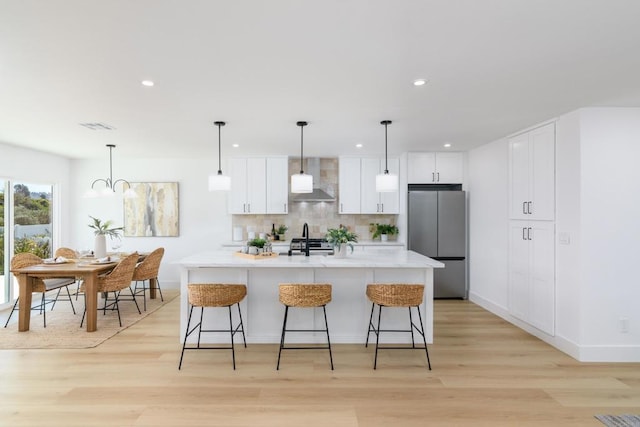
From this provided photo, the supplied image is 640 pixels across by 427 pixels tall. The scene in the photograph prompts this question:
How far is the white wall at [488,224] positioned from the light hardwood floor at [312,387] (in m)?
1.27

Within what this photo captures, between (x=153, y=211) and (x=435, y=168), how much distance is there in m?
5.19

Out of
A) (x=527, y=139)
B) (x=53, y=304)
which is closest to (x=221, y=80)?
(x=527, y=139)

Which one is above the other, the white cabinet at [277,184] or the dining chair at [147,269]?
the white cabinet at [277,184]

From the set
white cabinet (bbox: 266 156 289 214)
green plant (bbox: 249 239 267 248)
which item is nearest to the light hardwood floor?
green plant (bbox: 249 239 267 248)

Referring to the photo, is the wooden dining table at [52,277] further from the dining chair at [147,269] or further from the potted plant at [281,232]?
the potted plant at [281,232]

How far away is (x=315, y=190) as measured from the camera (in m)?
6.31

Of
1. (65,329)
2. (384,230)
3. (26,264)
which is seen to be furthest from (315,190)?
(26,264)

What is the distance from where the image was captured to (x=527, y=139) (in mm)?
4285

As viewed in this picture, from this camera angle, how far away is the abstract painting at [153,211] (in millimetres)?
6520

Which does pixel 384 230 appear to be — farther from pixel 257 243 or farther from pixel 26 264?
pixel 26 264

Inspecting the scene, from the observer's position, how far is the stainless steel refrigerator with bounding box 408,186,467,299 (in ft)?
19.0

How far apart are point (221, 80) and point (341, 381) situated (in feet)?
8.84

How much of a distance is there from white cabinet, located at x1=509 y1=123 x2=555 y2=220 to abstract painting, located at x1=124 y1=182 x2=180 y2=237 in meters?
5.59

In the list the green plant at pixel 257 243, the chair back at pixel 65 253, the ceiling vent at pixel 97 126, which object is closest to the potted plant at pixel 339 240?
the green plant at pixel 257 243
